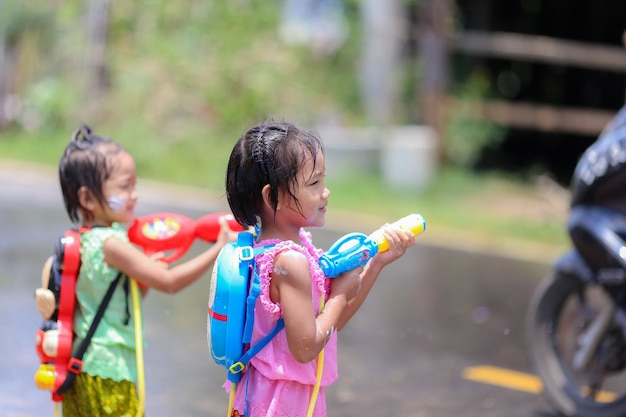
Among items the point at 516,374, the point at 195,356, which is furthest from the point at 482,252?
the point at 195,356

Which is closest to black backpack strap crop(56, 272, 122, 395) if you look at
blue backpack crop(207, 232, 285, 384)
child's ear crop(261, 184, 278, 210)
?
blue backpack crop(207, 232, 285, 384)

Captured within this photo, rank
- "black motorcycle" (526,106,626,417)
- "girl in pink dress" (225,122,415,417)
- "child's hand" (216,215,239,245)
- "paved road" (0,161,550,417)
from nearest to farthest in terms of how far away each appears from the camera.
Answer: "girl in pink dress" (225,122,415,417)
"child's hand" (216,215,239,245)
"black motorcycle" (526,106,626,417)
"paved road" (0,161,550,417)

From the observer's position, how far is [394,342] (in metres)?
6.45

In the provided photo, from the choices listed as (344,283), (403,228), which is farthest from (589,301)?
(344,283)

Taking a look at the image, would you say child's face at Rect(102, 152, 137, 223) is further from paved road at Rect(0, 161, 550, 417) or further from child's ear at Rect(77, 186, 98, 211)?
paved road at Rect(0, 161, 550, 417)

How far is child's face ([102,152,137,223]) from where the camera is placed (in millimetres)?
3523

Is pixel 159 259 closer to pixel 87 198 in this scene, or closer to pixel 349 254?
pixel 87 198

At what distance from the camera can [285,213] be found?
287cm

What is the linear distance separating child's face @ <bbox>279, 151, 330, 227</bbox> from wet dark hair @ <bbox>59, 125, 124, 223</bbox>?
89cm

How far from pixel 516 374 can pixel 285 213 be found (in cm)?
339

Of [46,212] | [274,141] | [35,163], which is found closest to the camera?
[274,141]

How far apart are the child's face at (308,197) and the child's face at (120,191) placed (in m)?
0.86

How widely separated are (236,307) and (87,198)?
3.21ft

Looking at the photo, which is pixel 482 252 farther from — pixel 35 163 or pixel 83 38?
pixel 83 38
